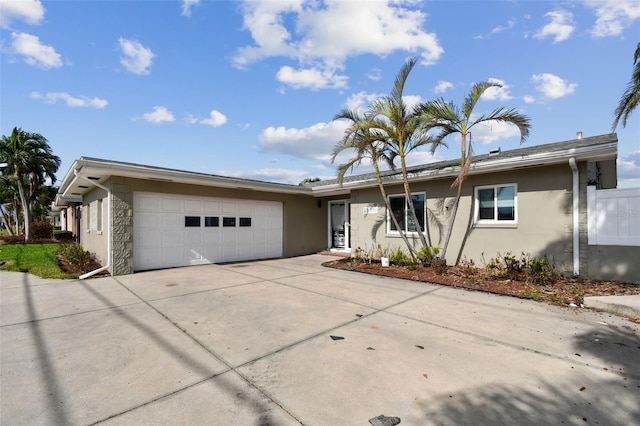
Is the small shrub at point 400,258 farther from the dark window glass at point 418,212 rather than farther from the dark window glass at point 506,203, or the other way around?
the dark window glass at point 506,203

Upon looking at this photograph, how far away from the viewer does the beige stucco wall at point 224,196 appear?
8469 mm

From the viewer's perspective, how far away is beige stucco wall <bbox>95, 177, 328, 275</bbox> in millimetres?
8469

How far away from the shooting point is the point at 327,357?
11.1 ft

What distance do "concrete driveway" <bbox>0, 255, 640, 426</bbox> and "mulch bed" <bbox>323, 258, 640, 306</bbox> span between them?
592 mm

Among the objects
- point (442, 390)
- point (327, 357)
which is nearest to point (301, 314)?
point (327, 357)

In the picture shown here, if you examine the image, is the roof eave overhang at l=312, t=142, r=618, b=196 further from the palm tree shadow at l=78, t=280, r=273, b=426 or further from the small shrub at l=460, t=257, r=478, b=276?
the palm tree shadow at l=78, t=280, r=273, b=426

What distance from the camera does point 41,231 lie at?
2109 cm

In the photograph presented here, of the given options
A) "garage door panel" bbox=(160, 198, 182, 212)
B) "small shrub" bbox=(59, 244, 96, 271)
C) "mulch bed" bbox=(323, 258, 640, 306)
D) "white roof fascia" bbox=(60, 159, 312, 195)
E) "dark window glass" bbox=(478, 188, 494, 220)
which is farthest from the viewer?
"garage door panel" bbox=(160, 198, 182, 212)

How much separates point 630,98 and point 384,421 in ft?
36.6

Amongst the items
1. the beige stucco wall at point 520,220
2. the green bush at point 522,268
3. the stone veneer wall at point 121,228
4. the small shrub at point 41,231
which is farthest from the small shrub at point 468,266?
the small shrub at point 41,231

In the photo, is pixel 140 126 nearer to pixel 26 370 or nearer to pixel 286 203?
pixel 286 203

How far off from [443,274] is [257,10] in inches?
349

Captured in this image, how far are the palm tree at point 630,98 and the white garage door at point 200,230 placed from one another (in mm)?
11421

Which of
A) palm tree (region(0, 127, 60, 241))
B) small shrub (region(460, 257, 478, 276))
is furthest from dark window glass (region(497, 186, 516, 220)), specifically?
palm tree (region(0, 127, 60, 241))
